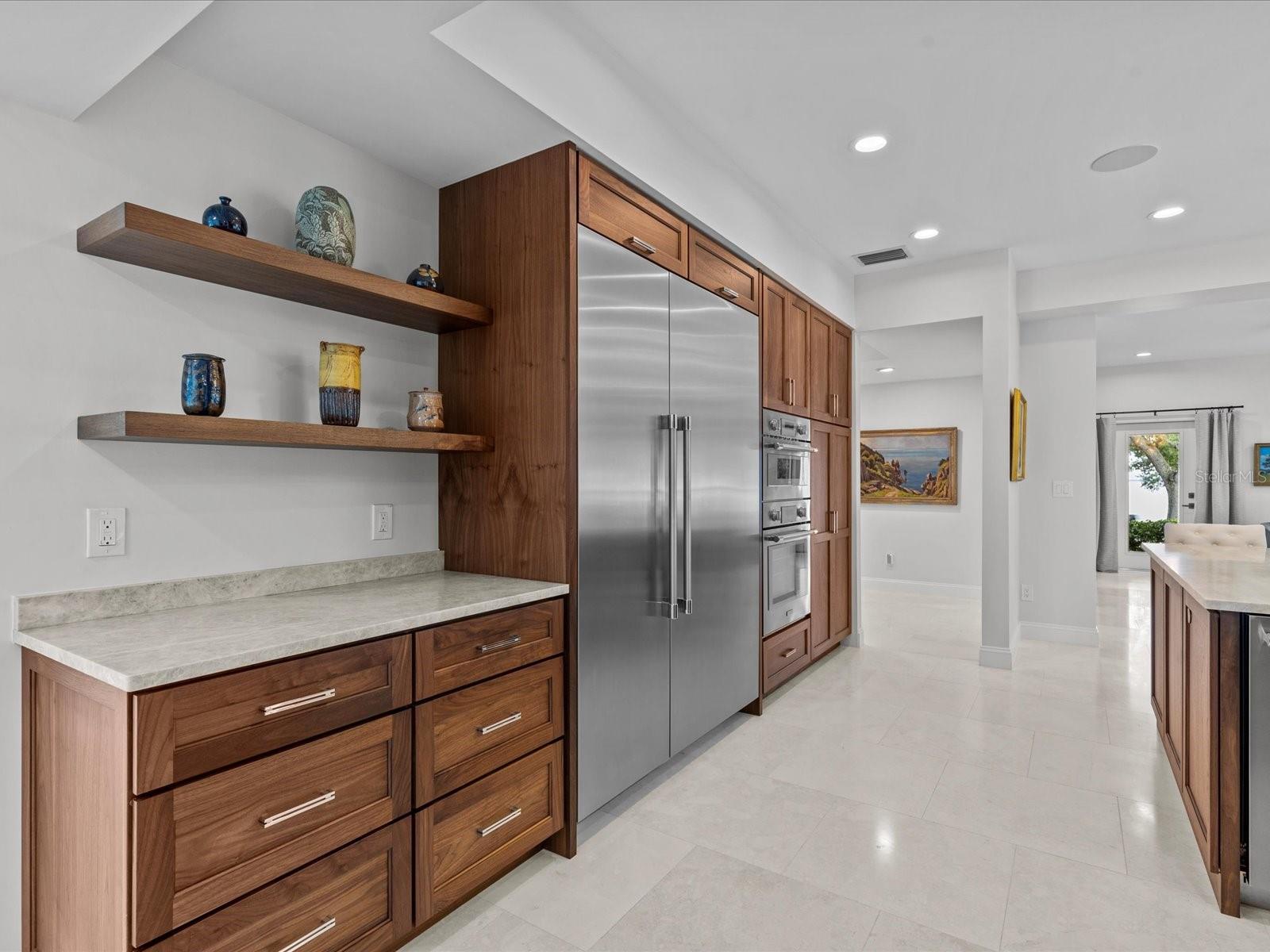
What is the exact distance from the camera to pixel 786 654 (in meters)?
3.70

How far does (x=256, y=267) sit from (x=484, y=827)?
160 cm

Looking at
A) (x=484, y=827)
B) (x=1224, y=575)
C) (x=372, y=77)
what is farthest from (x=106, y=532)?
(x=1224, y=575)

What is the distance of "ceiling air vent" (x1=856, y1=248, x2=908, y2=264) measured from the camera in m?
4.18

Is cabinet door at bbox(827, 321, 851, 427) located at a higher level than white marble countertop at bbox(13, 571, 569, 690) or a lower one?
higher

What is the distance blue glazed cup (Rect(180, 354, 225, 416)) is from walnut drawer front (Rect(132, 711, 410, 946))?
0.86 m

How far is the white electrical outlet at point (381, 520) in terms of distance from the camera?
7.48 feet

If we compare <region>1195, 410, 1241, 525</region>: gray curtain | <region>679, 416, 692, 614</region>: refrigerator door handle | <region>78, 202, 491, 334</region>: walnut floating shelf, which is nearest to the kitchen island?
<region>679, 416, 692, 614</region>: refrigerator door handle

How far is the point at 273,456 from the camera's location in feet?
6.63

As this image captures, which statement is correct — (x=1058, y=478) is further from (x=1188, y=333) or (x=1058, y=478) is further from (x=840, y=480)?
(x=1188, y=333)

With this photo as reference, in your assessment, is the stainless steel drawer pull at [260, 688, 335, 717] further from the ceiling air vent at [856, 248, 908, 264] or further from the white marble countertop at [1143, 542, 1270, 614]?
the ceiling air vent at [856, 248, 908, 264]

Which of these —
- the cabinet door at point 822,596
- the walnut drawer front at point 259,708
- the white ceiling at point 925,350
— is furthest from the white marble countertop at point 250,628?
the white ceiling at point 925,350

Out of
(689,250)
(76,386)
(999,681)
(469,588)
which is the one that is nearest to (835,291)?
(689,250)

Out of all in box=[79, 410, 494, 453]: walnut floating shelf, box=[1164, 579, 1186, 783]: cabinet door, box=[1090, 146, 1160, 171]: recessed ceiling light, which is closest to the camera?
box=[79, 410, 494, 453]: walnut floating shelf

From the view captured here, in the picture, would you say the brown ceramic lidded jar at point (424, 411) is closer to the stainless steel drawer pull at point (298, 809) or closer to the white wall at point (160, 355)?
the white wall at point (160, 355)
